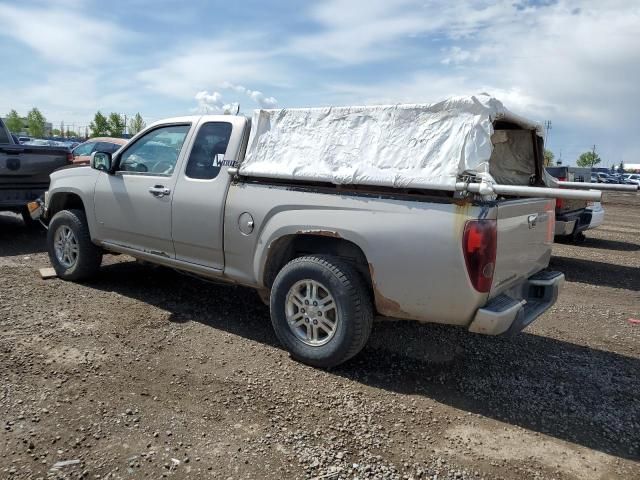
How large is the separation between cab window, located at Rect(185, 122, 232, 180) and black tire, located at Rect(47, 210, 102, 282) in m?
1.79

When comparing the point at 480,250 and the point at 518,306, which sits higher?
the point at 480,250

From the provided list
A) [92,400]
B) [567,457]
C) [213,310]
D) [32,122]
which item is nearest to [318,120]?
[213,310]

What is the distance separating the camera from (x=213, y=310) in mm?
5254

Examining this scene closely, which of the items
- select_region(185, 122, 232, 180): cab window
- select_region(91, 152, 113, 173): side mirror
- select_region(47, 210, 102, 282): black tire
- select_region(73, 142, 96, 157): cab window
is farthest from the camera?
select_region(73, 142, 96, 157): cab window

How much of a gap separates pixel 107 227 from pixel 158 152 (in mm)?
1014

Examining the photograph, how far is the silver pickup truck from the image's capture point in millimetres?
3369

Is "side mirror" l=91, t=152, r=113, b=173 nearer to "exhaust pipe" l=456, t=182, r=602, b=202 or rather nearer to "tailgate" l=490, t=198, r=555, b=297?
"exhaust pipe" l=456, t=182, r=602, b=202

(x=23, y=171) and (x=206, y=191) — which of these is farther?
(x=23, y=171)

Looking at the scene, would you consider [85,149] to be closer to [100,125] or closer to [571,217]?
[571,217]

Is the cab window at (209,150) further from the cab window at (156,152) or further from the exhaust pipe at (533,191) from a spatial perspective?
the exhaust pipe at (533,191)

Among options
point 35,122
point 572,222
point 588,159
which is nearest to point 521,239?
point 572,222

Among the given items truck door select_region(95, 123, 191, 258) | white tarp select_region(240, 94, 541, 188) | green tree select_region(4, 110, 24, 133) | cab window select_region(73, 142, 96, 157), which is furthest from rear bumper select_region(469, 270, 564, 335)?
green tree select_region(4, 110, 24, 133)

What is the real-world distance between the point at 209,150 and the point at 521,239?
2736 mm

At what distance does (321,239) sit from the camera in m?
4.10
